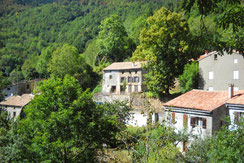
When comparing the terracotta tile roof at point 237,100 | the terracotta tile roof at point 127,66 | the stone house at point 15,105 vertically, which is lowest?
the stone house at point 15,105

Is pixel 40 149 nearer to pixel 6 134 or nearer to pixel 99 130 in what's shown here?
pixel 99 130

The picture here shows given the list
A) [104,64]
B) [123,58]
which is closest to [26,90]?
[104,64]

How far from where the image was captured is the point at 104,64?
5619 cm

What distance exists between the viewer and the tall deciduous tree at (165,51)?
31.0 meters

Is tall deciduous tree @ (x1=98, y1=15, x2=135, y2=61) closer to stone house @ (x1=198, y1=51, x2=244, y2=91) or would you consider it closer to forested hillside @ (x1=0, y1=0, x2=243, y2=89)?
forested hillside @ (x1=0, y1=0, x2=243, y2=89)

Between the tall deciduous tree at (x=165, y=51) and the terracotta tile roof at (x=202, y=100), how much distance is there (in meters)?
5.97

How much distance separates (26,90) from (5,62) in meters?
42.1

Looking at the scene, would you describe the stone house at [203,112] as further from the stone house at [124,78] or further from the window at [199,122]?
the stone house at [124,78]

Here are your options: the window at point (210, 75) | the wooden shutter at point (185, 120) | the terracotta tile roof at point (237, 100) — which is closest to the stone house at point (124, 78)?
the window at point (210, 75)

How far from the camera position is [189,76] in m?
30.0

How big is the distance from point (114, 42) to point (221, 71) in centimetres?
2735

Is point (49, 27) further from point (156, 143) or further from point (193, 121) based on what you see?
point (156, 143)

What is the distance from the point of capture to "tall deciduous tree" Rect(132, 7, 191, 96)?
30969 mm

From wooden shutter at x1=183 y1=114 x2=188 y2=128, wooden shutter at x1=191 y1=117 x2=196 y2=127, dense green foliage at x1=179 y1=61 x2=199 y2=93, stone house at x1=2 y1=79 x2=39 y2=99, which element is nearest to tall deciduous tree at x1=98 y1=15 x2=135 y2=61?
stone house at x1=2 y1=79 x2=39 y2=99
